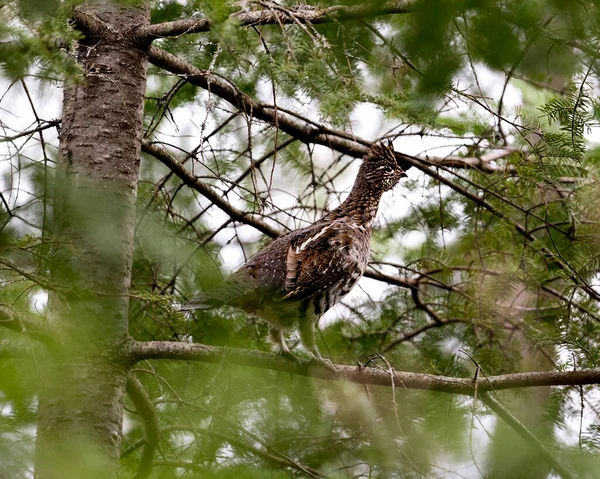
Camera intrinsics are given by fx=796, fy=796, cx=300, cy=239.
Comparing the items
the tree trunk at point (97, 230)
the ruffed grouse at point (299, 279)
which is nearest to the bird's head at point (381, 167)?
the ruffed grouse at point (299, 279)

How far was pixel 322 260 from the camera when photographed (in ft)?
15.1

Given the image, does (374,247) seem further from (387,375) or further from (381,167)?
(387,375)

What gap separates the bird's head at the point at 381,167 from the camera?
5277 mm

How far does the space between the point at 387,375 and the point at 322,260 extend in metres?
0.93

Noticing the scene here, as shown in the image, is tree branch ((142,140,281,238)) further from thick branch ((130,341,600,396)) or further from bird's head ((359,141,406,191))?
thick branch ((130,341,600,396))

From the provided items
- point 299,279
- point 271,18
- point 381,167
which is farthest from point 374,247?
point 271,18

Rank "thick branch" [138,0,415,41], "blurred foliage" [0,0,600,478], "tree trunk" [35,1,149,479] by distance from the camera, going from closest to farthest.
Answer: "blurred foliage" [0,0,600,478] < "thick branch" [138,0,415,41] < "tree trunk" [35,1,149,479]

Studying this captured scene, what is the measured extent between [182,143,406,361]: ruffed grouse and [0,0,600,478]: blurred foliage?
0.23 metres

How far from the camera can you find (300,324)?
4.62 meters

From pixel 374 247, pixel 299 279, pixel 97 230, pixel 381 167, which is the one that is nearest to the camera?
pixel 97 230

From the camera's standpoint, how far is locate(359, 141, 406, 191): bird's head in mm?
5277

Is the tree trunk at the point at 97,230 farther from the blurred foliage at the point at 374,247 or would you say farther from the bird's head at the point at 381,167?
the bird's head at the point at 381,167

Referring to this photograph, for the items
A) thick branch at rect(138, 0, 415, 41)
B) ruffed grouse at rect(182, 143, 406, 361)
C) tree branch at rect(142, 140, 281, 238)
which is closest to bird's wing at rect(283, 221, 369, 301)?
ruffed grouse at rect(182, 143, 406, 361)

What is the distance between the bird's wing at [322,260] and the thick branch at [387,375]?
1.91 feet
